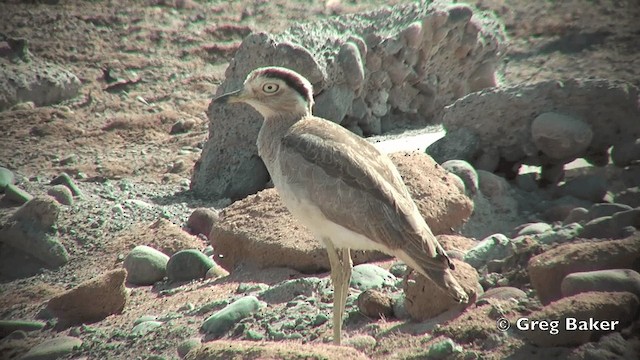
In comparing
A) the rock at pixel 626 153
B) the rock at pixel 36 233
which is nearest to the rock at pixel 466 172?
the rock at pixel 626 153

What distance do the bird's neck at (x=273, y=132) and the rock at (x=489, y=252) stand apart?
5.01 feet

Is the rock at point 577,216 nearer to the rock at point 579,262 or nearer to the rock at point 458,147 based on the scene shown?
the rock at point 579,262

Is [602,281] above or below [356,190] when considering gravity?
below

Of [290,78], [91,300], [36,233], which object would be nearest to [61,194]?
[36,233]

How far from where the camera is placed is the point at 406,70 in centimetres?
976

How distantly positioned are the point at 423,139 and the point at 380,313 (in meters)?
4.47

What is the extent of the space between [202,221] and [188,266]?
119 centimetres

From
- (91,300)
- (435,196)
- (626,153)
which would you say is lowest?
(91,300)

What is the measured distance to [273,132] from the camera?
16.4ft

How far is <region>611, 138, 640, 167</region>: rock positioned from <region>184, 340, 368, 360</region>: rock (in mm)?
4709

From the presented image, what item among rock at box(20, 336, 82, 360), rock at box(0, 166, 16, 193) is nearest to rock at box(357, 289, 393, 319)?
rock at box(20, 336, 82, 360)

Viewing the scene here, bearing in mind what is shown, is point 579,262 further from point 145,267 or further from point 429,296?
point 145,267

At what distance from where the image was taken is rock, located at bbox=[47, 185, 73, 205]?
775 cm

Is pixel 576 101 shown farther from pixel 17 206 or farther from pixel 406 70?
pixel 17 206
